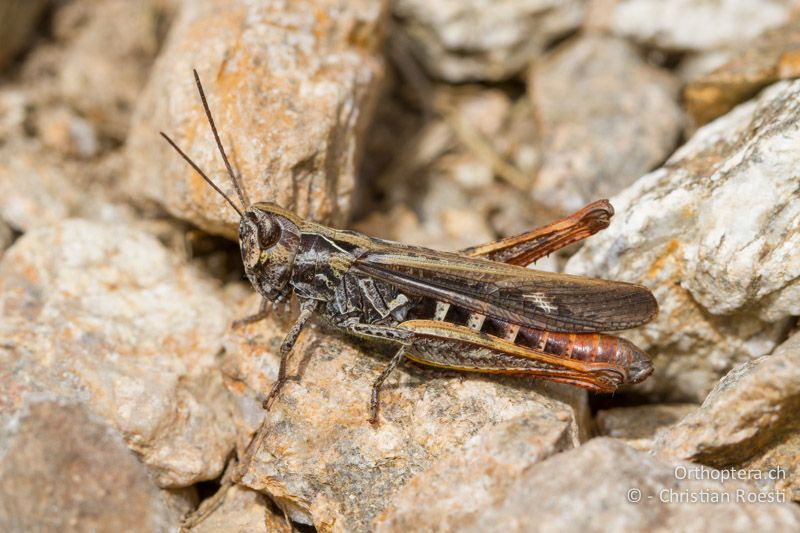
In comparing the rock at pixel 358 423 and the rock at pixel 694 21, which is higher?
the rock at pixel 694 21

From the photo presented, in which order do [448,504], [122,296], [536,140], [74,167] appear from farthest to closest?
[536,140] < [74,167] < [122,296] < [448,504]

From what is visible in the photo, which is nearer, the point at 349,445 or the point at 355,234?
the point at 349,445

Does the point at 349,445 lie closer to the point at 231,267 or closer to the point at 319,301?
the point at 319,301

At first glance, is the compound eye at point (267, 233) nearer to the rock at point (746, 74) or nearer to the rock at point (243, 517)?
the rock at point (243, 517)

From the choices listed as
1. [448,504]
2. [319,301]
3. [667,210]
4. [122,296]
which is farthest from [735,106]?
[122,296]

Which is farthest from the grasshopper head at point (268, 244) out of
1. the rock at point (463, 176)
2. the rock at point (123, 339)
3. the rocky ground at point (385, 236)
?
the rock at point (463, 176)

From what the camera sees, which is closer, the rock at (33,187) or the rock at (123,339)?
the rock at (123,339)

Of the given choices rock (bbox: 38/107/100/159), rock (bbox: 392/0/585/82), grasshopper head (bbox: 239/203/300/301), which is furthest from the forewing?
rock (bbox: 38/107/100/159)
